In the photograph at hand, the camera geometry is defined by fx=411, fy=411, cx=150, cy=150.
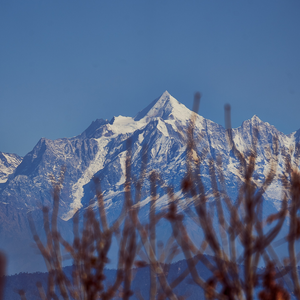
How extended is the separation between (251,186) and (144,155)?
6.61ft

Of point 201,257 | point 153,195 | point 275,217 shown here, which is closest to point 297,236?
point 275,217

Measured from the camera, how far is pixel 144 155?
22.2ft

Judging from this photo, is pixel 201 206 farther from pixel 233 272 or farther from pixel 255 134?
pixel 255 134

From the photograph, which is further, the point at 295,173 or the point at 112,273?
the point at 112,273

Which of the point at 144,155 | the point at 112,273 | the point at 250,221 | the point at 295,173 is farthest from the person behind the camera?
the point at 112,273

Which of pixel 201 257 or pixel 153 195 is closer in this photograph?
pixel 201 257

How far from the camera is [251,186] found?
5391 millimetres

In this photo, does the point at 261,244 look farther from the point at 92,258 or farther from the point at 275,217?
the point at 92,258

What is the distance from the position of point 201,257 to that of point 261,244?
79cm

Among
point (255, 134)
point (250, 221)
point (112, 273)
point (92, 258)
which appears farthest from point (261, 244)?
point (112, 273)

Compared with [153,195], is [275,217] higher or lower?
lower

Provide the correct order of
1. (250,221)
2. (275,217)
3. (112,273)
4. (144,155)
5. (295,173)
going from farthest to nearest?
(112,273)
(144,155)
(295,173)
(250,221)
(275,217)

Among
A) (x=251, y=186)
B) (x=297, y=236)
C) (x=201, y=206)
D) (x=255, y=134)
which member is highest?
(x=255, y=134)

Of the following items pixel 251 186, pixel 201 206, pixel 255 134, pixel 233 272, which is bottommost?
pixel 233 272
